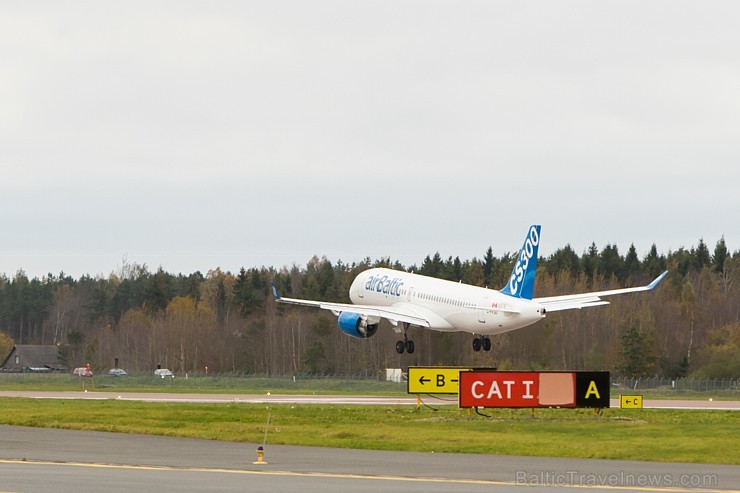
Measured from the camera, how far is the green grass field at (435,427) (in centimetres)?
3753

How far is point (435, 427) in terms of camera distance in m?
46.1

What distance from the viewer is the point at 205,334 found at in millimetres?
170125

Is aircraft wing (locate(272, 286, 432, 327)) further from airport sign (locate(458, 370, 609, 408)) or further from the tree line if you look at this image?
airport sign (locate(458, 370, 609, 408))

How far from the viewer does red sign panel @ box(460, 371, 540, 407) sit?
4881 centimetres

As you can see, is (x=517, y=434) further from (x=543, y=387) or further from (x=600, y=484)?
(x=600, y=484)

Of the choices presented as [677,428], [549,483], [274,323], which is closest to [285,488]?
[549,483]

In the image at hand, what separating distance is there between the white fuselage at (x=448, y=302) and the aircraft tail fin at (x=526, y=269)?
3.65 ft

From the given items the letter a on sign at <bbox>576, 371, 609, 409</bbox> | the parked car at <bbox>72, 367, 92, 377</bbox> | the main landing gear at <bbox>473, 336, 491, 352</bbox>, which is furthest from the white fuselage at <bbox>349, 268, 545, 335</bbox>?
the parked car at <bbox>72, 367, 92, 377</bbox>

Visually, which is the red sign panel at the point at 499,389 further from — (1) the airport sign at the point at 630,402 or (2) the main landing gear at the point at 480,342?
(2) the main landing gear at the point at 480,342

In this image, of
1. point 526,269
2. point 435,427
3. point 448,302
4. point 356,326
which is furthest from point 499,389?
point 356,326

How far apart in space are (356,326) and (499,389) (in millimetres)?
42953

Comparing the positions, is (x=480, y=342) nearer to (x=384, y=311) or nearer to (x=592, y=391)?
(x=384, y=311)

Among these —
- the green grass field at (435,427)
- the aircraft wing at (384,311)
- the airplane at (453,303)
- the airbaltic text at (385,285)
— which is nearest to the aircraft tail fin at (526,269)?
the airplane at (453,303)

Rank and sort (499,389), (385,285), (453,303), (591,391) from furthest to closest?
(385,285) < (453,303) < (591,391) < (499,389)
